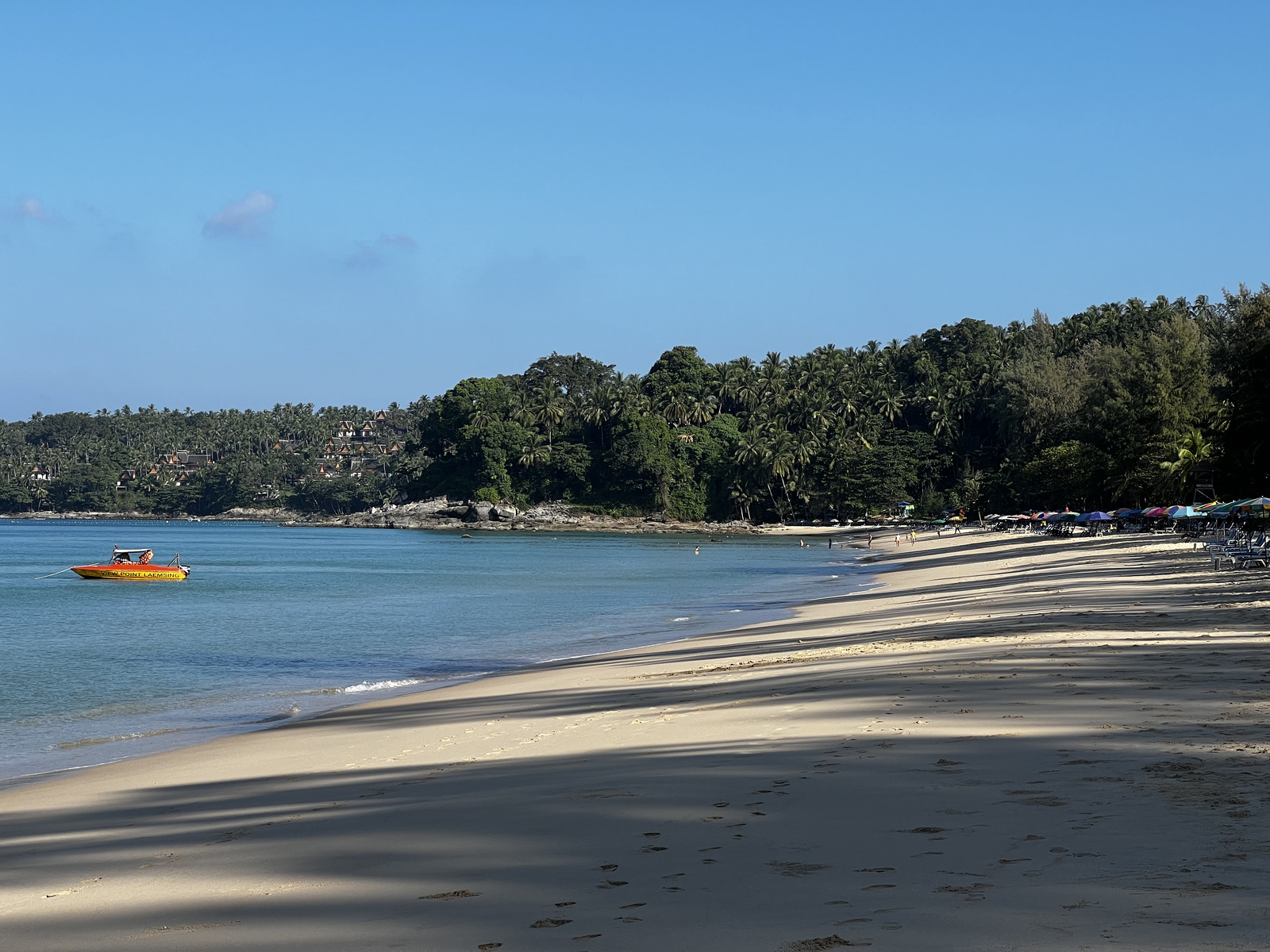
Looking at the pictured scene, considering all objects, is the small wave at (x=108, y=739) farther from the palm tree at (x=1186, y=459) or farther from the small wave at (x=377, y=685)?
the palm tree at (x=1186, y=459)

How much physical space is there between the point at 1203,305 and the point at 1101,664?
125 m

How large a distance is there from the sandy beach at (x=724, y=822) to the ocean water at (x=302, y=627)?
18.0 ft

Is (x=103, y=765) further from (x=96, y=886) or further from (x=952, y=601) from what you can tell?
(x=952, y=601)

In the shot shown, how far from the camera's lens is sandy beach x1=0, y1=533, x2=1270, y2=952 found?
518 cm

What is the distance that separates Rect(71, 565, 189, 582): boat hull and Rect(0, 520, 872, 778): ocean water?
947 mm

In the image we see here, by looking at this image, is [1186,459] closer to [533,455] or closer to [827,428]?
[827,428]

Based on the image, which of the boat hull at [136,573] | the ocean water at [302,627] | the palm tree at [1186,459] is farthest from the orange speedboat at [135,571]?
the palm tree at [1186,459]

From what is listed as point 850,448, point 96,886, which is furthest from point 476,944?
point 850,448

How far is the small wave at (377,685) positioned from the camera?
2148 cm

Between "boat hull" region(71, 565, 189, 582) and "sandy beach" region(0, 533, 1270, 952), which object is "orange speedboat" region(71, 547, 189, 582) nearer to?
"boat hull" region(71, 565, 189, 582)

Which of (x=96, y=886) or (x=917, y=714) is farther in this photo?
(x=917, y=714)

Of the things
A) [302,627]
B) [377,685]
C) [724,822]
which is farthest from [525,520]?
[724,822]

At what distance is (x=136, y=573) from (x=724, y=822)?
6212 centimetres

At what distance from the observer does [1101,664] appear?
13.5 metres
